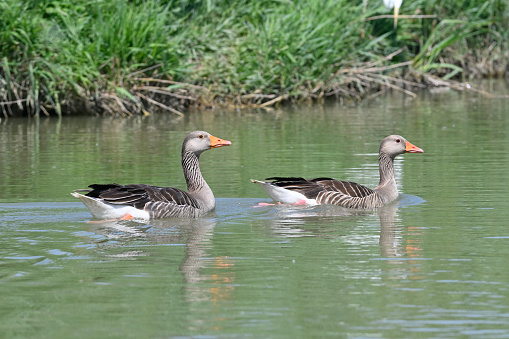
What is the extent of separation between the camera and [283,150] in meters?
16.1

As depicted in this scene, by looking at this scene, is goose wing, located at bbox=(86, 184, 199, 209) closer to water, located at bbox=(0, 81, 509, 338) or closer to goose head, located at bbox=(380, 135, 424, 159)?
water, located at bbox=(0, 81, 509, 338)

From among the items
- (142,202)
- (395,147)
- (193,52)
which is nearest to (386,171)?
(395,147)

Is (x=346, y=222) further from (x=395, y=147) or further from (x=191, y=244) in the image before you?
(x=395, y=147)

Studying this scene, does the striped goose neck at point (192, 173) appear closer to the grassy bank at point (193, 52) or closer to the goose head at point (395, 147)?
the goose head at point (395, 147)

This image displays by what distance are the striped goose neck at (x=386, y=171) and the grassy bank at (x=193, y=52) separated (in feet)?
32.4

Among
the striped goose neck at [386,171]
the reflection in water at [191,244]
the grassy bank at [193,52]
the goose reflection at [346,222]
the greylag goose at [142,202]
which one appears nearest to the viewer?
the reflection in water at [191,244]

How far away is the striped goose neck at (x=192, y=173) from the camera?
11188 millimetres

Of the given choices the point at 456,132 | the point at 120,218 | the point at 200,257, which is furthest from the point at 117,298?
the point at 456,132

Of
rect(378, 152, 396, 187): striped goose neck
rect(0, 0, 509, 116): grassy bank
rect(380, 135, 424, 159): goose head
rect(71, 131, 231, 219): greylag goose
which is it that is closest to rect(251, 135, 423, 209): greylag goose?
rect(378, 152, 396, 187): striped goose neck

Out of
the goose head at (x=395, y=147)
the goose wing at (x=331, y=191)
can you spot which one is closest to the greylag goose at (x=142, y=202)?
the goose wing at (x=331, y=191)

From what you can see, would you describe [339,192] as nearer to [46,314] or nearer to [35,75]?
[46,314]

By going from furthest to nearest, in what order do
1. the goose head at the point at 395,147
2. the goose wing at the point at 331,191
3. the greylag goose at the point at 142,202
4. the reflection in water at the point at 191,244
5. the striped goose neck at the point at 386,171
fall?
the goose head at the point at 395,147
the striped goose neck at the point at 386,171
the goose wing at the point at 331,191
the greylag goose at the point at 142,202
the reflection in water at the point at 191,244

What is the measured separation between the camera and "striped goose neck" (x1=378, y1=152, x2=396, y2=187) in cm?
1195

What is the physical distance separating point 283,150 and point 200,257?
8.08 m
